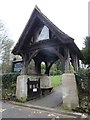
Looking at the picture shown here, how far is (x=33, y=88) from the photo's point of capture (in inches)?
539

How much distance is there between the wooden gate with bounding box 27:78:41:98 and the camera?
43.4 feet

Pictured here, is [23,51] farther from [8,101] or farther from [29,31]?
[8,101]

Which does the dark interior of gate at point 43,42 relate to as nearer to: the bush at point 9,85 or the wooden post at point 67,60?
the wooden post at point 67,60

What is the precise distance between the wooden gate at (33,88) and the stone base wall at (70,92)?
351 centimetres

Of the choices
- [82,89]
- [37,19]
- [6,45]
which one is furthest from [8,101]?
[6,45]

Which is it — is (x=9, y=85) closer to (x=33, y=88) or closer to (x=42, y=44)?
(x=33, y=88)

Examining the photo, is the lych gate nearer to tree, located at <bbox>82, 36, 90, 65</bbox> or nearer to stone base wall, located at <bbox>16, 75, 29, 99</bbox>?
stone base wall, located at <bbox>16, 75, 29, 99</bbox>

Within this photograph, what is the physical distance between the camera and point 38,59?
15.1 m

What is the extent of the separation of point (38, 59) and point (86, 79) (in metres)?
5.44

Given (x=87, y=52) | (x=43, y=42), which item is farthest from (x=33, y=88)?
(x=87, y=52)

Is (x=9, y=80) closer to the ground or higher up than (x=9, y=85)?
higher up

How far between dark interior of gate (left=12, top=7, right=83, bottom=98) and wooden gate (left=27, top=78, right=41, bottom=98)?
95 centimetres

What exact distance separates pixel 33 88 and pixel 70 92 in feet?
13.3

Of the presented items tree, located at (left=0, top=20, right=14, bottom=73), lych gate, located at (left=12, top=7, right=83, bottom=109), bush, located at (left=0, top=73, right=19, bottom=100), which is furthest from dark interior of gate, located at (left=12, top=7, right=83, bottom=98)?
tree, located at (left=0, top=20, right=14, bottom=73)
